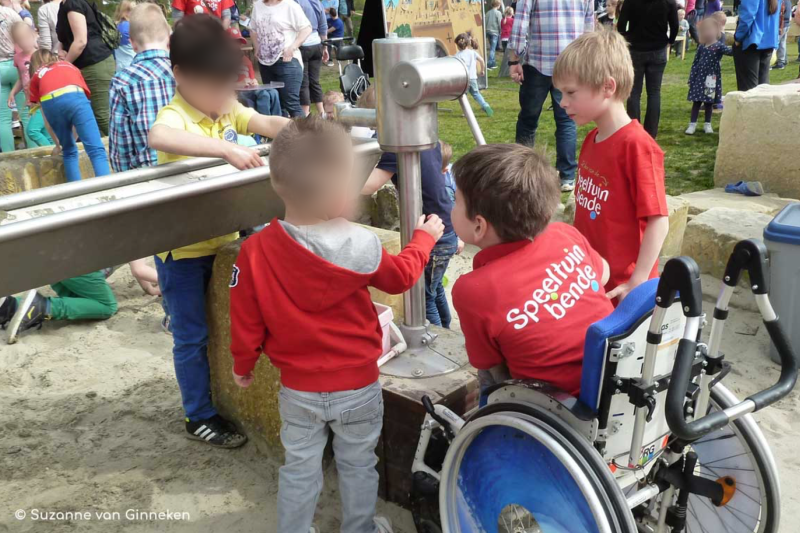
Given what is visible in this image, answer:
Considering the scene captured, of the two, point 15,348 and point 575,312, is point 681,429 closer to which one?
point 575,312

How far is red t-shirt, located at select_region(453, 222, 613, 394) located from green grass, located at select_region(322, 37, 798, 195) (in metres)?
1.97

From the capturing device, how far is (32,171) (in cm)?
523

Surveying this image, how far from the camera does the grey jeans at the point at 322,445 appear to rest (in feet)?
5.99

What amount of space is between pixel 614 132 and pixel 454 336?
2.62 ft

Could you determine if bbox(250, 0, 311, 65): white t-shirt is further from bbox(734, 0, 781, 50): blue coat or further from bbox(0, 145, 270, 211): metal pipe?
bbox(0, 145, 270, 211): metal pipe

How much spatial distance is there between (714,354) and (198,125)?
1624 mm

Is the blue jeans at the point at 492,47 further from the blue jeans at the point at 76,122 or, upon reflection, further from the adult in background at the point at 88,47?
the blue jeans at the point at 76,122

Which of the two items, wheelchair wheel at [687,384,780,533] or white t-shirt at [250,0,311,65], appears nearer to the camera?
wheelchair wheel at [687,384,780,533]

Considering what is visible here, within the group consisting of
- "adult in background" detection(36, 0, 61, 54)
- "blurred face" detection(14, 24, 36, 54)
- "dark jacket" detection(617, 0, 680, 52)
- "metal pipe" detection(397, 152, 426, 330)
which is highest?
"adult in background" detection(36, 0, 61, 54)

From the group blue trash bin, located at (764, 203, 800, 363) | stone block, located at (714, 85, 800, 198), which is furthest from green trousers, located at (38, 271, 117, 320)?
stone block, located at (714, 85, 800, 198)

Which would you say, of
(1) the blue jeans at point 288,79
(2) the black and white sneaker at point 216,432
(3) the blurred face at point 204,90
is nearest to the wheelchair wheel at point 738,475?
(2) the black and white sneaker at point 216,432

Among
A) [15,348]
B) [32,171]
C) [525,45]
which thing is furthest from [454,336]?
[32,171]

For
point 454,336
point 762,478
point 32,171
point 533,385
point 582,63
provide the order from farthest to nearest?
1. point 32,171
2. point 454,336
3. point 582,63
4. point 762,478
5. point 533,385

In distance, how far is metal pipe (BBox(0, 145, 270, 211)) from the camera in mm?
1839
